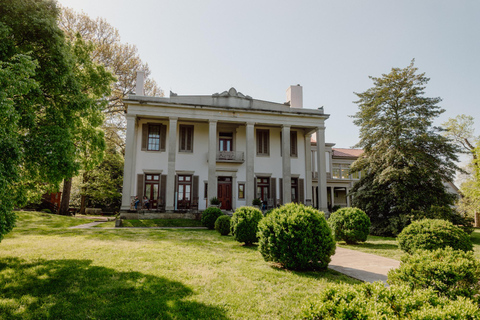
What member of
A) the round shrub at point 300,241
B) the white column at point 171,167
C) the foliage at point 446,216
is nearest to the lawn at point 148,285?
the round shrub at point 300,241

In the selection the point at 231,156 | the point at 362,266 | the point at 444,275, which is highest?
the point at 231,156

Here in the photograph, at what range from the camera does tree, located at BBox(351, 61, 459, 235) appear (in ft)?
50.3

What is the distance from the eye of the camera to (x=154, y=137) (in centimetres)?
2234

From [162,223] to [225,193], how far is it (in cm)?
669

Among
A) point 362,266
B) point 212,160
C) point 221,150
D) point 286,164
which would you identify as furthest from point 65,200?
point 362,266

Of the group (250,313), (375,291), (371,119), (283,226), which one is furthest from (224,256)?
(371,119)

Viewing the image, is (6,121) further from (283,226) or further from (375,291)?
(375,291)

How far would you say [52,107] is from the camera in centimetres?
736

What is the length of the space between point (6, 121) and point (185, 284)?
459cm

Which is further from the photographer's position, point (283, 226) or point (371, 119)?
point (371, 119)

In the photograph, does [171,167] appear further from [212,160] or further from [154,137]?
[154,137]

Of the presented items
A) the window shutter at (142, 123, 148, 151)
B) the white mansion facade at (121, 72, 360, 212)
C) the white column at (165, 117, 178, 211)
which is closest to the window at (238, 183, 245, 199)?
the white mansion facade at (121, 72, 360, 212)

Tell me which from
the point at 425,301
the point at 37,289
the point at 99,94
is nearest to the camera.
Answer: the point at 425,301

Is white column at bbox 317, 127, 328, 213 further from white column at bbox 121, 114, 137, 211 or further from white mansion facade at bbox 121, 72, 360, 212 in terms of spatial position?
white column at bbox 121, 114, 137, 211
